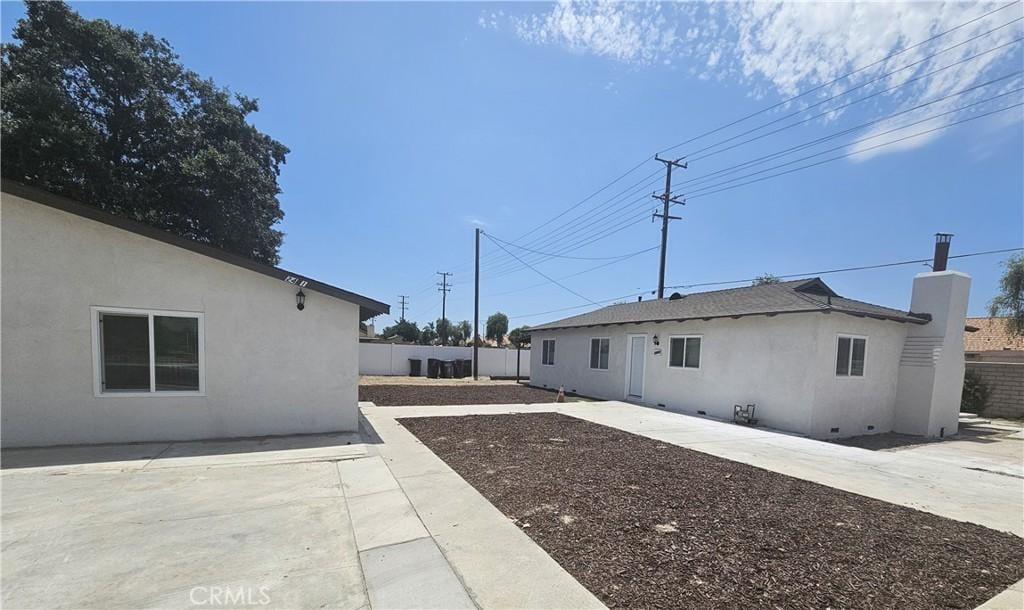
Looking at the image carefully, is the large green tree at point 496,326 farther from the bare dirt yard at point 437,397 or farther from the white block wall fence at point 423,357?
the bare dirt yard at point 437,397

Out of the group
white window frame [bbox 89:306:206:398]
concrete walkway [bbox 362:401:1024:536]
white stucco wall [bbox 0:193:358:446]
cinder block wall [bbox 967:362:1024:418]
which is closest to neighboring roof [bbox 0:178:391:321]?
white stucco wall [bbox 0:193:358:446]

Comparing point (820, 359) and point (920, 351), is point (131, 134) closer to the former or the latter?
point (820, 359)

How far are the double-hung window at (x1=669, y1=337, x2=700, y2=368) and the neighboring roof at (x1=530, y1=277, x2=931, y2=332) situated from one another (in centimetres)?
77

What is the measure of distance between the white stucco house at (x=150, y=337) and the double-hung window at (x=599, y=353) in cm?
1069

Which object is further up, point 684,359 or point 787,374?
point 787,374

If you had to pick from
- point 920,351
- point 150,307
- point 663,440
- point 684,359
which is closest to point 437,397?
point 663,440

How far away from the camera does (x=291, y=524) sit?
363 cm

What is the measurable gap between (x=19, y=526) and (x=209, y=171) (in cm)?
1325

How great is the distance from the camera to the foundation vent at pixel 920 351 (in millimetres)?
10188

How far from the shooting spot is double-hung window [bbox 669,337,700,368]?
1203 centimetres

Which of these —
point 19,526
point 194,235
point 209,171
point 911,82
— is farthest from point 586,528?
point 194,235

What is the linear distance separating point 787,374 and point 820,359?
2.51ft

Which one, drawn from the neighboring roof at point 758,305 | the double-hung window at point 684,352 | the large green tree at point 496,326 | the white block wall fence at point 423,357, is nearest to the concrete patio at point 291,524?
the neighboring roof at point 758,305

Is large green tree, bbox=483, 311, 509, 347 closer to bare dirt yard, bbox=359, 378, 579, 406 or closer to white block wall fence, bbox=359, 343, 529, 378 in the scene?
white block wall fence, bbox=359, 343, 529, 378
